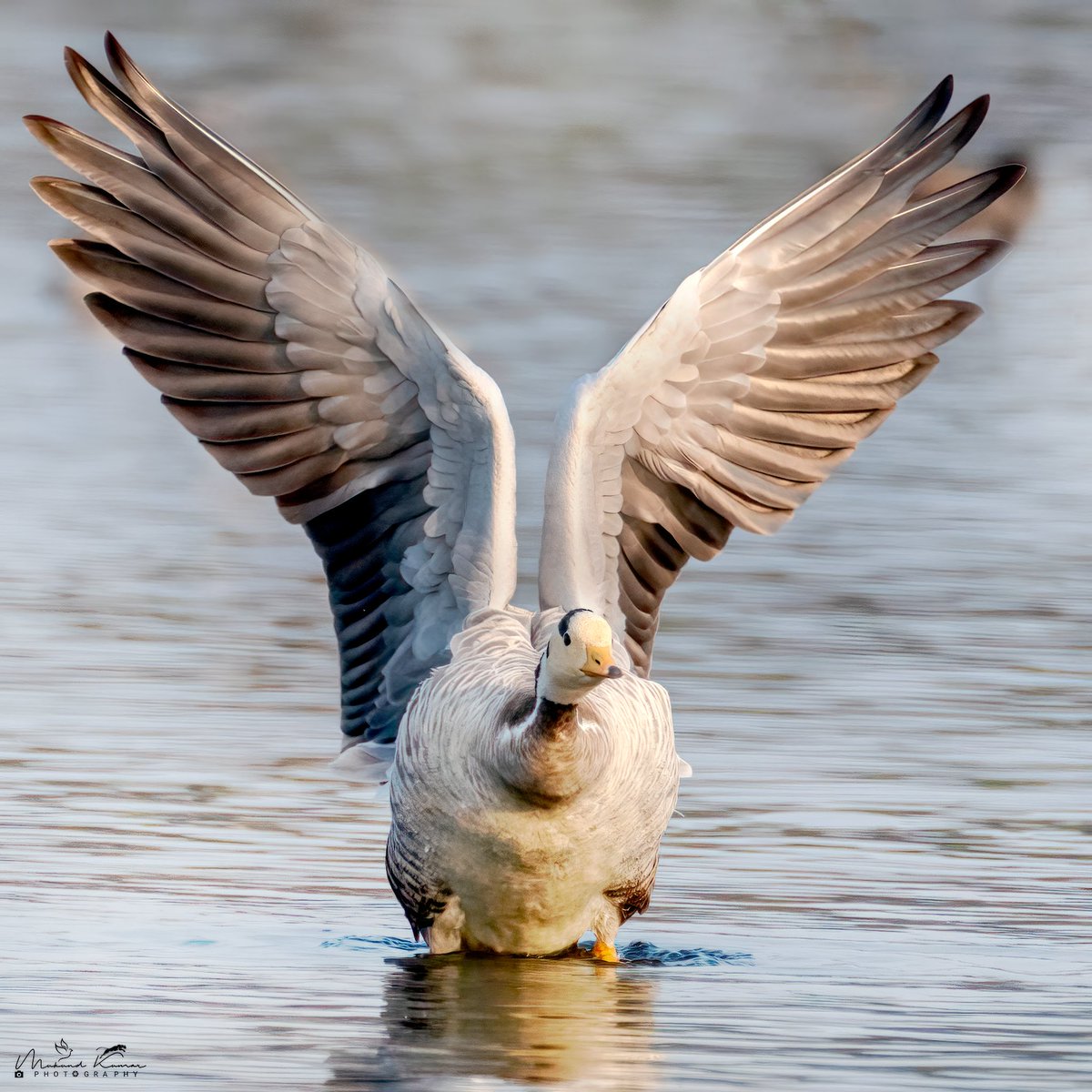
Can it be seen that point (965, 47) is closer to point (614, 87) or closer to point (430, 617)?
→ point (614, 87)

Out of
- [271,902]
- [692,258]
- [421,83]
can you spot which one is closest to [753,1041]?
[271,902]

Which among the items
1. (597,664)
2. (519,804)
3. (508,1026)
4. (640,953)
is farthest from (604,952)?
(597,664)

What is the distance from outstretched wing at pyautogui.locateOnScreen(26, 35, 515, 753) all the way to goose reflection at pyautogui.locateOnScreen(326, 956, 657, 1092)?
4.20ft

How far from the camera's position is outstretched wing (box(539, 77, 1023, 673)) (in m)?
8.25

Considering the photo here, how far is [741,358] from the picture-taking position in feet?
28.0

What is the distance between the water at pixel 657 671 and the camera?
6.63 m

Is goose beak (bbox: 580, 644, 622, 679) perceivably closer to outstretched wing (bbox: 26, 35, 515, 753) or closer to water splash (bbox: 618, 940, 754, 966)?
water splash (bbox: 618, 940, 754, 966)

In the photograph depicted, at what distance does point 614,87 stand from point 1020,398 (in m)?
7.45

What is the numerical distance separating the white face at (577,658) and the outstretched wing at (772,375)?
120 centimetres

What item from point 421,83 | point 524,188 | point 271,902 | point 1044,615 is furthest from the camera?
point 421,83

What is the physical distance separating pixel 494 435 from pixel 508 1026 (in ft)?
6.52
